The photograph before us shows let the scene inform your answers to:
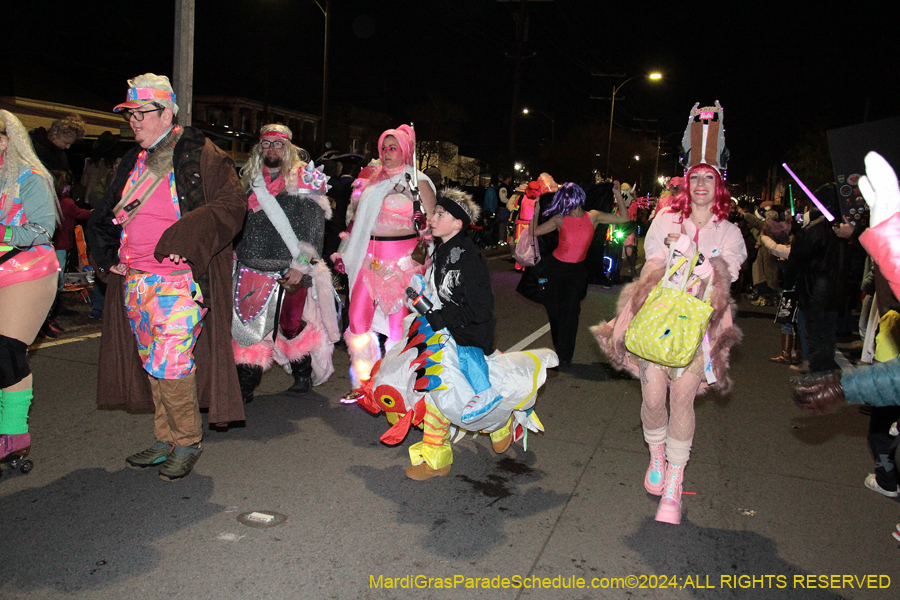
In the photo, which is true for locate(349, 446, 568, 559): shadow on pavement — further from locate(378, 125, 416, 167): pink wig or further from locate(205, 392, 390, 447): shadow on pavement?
locate(378, 125, 416, 167): pink wig

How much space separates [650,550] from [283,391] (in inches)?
142

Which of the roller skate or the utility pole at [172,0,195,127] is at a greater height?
the utility pole at [172,0,195,127]

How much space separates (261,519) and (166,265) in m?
1.49

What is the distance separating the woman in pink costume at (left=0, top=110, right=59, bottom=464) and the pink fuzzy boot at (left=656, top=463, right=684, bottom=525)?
3.65 m

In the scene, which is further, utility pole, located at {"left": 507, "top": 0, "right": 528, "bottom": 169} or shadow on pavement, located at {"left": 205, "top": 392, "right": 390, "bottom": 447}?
utility pole, located at {"left": 507, "top": 0, "right": 528, "bottom": 169}

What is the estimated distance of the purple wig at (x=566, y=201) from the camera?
7.32m

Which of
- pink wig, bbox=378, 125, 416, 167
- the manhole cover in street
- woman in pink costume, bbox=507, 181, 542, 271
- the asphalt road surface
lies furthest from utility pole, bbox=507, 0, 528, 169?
the manhole cover in street

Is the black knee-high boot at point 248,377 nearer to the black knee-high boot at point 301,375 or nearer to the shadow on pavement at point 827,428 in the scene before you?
the black knee-high boot at point 301,375

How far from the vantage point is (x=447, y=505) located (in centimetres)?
408

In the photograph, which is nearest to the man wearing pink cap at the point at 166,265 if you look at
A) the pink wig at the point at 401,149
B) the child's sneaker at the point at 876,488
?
the pink wig at the point at 401,149

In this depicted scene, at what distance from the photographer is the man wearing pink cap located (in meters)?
4.02

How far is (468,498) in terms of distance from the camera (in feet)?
13.7

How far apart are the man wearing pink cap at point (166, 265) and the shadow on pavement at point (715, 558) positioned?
8.59 ft

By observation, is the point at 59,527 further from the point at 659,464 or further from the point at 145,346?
the point at 659,464
